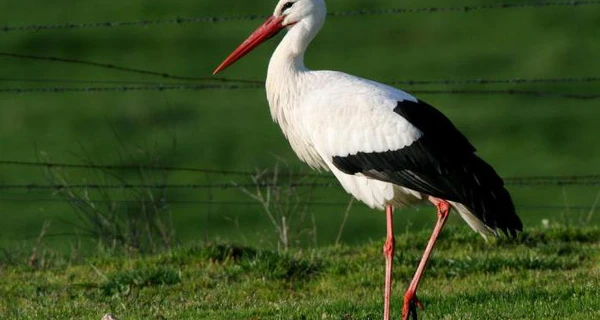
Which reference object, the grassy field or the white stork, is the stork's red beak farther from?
the grassy field

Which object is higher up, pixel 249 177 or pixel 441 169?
pixel 249 177

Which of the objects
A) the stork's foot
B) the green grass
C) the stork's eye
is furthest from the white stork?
the green grass

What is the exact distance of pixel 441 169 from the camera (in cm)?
730

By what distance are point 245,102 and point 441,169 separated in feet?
35.4

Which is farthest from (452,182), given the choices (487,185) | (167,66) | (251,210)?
(167,66)

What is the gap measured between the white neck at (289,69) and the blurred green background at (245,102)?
496 cm

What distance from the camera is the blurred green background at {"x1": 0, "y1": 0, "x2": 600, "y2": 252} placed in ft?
47.8

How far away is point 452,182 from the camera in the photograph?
7.26m

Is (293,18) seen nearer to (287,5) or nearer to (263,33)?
(287,5)

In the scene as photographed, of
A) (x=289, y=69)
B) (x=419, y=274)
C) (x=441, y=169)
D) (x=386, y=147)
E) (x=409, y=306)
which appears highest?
(x=289, y=69)

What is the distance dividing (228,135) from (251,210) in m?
2.37

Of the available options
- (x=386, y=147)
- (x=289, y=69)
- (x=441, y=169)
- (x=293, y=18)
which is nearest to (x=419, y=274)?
(x=441, y=169)

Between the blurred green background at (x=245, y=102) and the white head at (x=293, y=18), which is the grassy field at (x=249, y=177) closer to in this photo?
the blurred green background at (x=245, y=102)

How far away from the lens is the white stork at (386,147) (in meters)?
7.27
